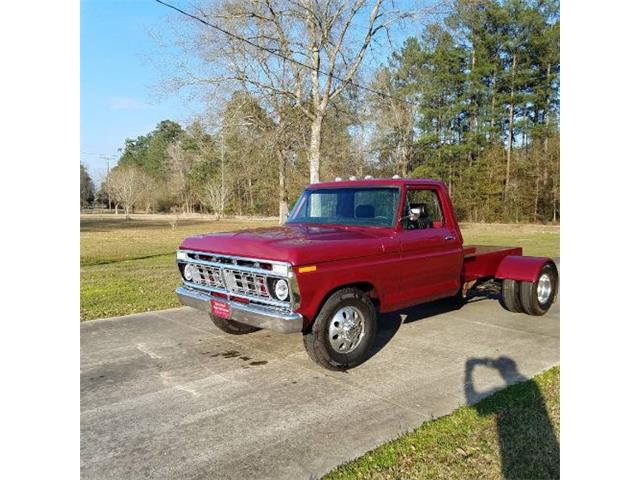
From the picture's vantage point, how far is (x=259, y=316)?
4.55 metres

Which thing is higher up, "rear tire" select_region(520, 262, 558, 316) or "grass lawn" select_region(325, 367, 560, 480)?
"rear tire" select_region(520, 262, 558, 316)

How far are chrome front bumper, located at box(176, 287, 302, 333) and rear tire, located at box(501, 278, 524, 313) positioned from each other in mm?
4048

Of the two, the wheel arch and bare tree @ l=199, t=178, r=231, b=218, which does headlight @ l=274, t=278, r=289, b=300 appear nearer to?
the wheel arch

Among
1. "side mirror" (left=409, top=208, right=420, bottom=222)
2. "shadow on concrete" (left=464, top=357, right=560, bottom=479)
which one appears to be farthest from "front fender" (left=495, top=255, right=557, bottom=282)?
"shadow on concrete" (left=464, top=357, right=560, bottom=479)

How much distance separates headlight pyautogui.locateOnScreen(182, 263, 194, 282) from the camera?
5.57m

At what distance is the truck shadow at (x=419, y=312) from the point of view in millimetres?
6207

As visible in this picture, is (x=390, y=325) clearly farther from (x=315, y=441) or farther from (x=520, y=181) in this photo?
(x=520, y=181)

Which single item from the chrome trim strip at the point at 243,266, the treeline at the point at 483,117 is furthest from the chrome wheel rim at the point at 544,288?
the treeline at the point at 483,117

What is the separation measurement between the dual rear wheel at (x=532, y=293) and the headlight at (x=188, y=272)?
14.8ft

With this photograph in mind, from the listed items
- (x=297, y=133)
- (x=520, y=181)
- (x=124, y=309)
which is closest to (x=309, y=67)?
(x=297, y=133)

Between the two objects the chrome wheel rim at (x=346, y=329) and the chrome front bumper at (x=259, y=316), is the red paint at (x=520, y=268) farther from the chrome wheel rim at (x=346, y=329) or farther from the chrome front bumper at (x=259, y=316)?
the chrome front bumper at (x=259, y=316)

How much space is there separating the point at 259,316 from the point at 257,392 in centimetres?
68

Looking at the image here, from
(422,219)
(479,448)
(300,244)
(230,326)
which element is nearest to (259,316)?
(300,244)
